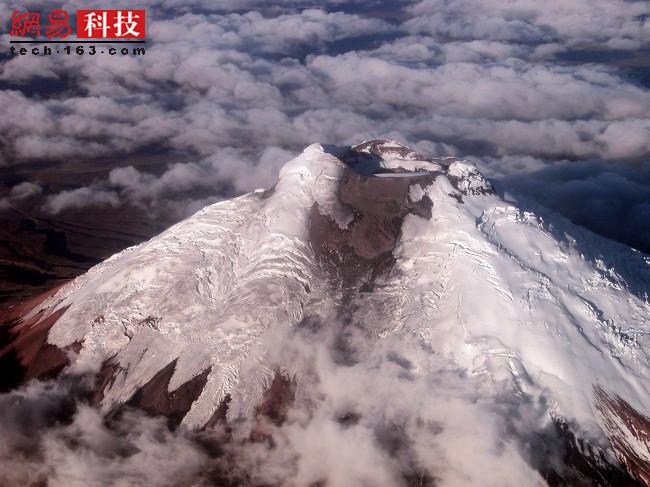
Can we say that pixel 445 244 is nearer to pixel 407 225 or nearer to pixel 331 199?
pixel 407 225

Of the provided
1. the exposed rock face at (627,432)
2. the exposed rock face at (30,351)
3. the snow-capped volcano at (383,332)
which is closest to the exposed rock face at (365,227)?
the snow-capped volcano at (383,332)

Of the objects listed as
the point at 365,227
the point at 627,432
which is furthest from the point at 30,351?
the point at 627,432

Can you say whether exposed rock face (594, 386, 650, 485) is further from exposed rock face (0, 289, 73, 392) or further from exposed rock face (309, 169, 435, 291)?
exposed rock face (0, 289, 73, 392)

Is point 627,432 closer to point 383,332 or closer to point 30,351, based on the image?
point 383,332

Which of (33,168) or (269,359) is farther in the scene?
(33,168)

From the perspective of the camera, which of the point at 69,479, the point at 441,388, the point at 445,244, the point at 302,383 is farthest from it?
the point at 445,244

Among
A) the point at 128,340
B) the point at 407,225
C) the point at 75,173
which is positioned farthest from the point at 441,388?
the point at 75,173

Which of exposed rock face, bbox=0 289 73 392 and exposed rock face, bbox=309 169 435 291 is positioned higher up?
exposed rock face, bbox=309 169 435 291

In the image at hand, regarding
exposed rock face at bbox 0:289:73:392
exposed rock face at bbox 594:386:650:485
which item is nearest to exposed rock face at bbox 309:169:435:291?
exposed rock face at bbox 594:386:650:485
